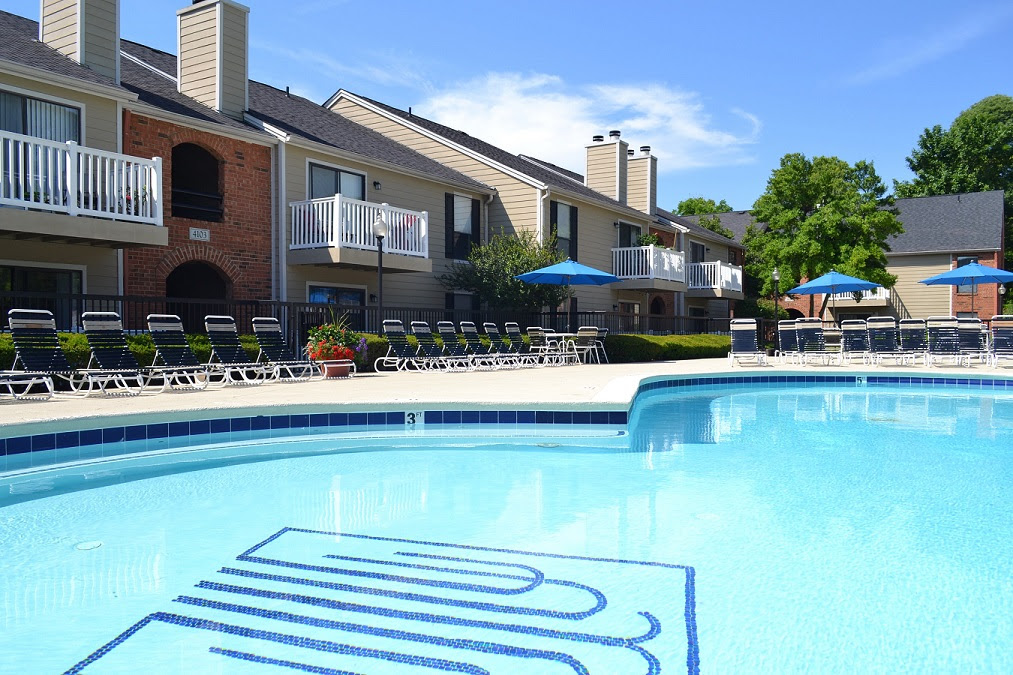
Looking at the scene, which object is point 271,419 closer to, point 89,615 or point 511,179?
point 89,615

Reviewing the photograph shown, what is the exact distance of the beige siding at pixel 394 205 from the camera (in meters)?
16.2

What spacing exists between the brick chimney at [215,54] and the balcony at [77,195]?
388cm

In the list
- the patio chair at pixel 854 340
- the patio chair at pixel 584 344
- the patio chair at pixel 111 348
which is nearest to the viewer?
the patio chair at pixel 111 348

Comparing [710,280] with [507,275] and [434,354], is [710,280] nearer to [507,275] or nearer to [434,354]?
[507,275]

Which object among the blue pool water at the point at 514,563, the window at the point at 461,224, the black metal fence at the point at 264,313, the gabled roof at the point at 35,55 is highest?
the gabled roof at the point at 35,55

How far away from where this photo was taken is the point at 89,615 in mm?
3182

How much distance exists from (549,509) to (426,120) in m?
21.7

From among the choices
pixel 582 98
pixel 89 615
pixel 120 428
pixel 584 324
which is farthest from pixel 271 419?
pixel 582 98

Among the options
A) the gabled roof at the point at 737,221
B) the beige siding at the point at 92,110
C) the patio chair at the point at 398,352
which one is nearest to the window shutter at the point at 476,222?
the patio chair at the point at 398,352

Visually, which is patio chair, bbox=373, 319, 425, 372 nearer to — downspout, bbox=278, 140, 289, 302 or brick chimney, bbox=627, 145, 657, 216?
downspout, bbox=278, 140, 289, 302

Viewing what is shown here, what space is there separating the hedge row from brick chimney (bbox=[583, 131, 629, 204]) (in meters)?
6.98

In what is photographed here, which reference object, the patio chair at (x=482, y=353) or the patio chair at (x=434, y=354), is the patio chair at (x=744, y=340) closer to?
the patio chair at (x=482, y=353)

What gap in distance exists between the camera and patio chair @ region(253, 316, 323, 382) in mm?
11930

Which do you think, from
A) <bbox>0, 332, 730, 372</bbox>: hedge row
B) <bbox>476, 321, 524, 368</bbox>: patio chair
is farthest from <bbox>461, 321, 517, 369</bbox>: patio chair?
<bbox>0, 332, 730, 372</bbox>: hedge row
